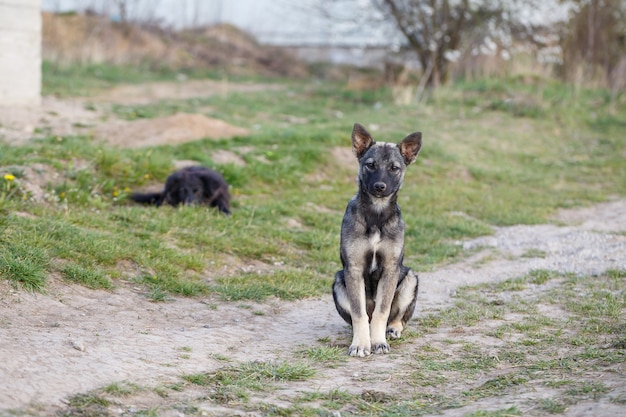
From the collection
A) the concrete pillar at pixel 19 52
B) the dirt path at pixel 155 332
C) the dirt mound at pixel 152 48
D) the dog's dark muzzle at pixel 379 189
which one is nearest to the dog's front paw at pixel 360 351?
the dirt path at pixel 155 332

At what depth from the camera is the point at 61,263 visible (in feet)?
22.8

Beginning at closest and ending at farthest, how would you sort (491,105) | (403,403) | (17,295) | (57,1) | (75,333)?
(403,403)
(75,333)
(17,295)
(491,105)
(57,1)

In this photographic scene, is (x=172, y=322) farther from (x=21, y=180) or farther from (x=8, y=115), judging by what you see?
(x=8, y=115)

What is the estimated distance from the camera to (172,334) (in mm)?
5859

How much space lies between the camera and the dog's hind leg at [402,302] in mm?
6133

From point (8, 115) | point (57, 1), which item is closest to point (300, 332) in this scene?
point (8, 115)

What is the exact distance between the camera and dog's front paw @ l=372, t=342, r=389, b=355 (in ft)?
18.8

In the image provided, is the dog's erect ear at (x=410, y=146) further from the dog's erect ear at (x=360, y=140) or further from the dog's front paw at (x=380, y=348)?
the dog's front paw at (x=380, y=348)

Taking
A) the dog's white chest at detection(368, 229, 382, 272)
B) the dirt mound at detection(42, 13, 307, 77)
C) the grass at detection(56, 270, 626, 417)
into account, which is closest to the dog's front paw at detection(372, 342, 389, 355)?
the grass at detection(56, 270, 626, 417)

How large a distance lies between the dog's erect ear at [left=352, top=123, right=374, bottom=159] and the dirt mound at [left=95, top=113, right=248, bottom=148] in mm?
6603

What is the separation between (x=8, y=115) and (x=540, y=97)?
13005 mm

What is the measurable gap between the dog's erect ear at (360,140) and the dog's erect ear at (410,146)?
0.86ft

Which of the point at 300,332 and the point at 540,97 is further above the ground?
→ the point at 540,97

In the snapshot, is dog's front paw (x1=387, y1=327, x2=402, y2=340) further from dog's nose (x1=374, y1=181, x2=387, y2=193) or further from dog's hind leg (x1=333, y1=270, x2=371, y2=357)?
dog's nose (x1=374, y1=181, x2=387, y2=193)
